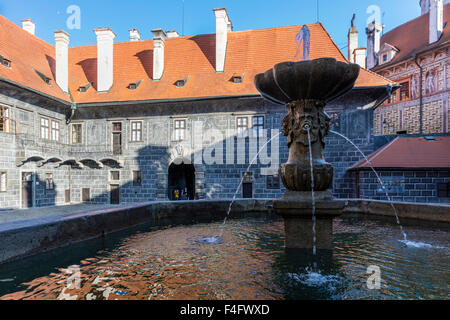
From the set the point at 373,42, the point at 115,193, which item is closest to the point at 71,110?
the point at 115,193

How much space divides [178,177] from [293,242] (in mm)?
19764

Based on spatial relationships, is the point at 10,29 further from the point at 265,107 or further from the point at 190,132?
the point at 265,107

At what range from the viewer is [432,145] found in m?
15.0

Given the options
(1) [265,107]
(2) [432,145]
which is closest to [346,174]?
(2) [432,145]

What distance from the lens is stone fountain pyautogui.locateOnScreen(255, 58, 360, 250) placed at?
4504 mm

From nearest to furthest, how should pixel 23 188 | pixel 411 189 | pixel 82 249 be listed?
pixel 82 249, pixel 411 189, pixel 23 188

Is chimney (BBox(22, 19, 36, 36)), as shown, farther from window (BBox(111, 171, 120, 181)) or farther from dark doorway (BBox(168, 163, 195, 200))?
dark doorway (BBox(168, 163, 195, 200))

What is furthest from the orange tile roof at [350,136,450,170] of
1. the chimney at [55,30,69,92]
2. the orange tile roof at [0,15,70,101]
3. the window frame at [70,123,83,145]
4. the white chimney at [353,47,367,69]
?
the chimney at [55,30,69,92]

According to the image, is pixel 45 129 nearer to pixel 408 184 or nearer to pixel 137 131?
pixel 137 131

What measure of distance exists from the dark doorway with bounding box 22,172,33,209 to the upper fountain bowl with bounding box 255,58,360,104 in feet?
50.5

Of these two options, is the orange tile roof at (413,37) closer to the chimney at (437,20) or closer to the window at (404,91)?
the chimney at (437,20)

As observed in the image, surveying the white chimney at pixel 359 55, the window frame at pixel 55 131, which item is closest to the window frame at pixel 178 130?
the window frame at pixel 55 131

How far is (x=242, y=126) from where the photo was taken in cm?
1714

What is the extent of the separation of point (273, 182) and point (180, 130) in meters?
6.45
